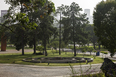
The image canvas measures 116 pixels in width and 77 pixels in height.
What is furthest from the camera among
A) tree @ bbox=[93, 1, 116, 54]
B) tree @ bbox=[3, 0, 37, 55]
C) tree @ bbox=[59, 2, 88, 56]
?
tree @ bbox=[59, 2, 88, 56]

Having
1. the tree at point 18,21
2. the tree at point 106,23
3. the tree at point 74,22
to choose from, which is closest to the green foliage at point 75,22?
the tree at point 74,22

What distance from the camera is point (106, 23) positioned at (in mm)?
18453

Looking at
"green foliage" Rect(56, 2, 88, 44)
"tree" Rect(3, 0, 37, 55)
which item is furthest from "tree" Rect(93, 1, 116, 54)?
"green foliage" Rect(56, 2, 88, 44)

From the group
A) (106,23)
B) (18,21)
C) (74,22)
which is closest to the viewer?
(106,23)

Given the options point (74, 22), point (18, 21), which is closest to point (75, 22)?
point (74, 22)

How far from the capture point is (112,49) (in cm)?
1777

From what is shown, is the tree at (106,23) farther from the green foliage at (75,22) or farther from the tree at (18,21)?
the green foliage at (75,22)

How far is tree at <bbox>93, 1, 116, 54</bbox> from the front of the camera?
17594mm

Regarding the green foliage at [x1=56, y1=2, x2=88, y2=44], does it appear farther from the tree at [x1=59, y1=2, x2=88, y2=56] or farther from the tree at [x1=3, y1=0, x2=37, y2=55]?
the tree at [x1=3, y1=0, x2=37, y2=55]

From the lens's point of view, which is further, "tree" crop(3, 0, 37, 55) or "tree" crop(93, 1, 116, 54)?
"tree" crop(93, 1, 116, 54)

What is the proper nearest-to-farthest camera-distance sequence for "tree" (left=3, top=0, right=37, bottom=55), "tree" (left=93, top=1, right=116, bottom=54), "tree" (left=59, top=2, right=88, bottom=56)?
1. "tree" (left=3, top=0, right=37, bottom=55)
2. "tree" (left=93, top=1, right=116, bottom=54)
3. "tree" (left=59, top=2, right=88, bottom=56)

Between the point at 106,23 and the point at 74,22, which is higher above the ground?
the point at 74,22

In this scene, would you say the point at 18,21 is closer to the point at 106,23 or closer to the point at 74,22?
the point at 74,22

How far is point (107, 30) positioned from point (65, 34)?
75.7 feet
